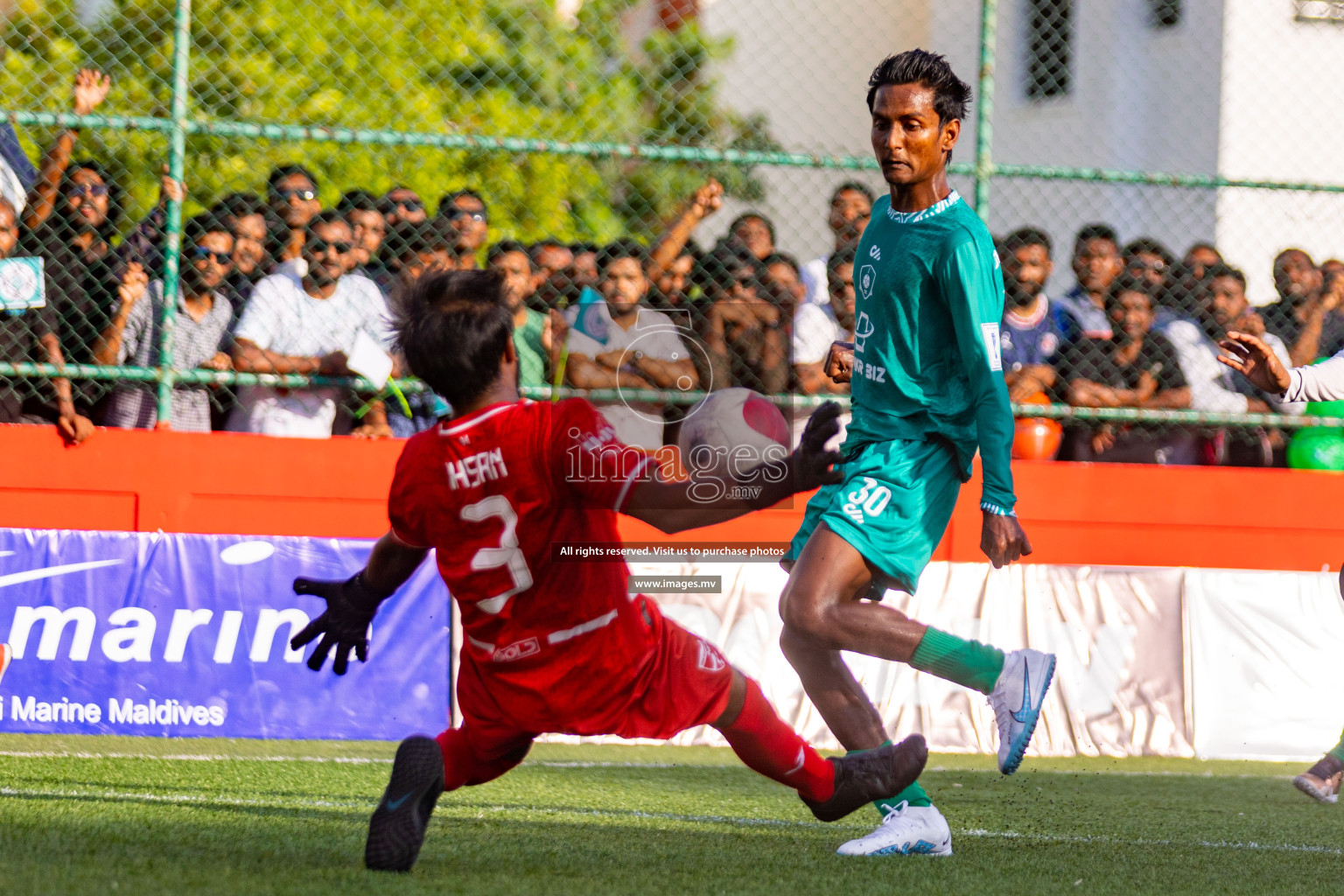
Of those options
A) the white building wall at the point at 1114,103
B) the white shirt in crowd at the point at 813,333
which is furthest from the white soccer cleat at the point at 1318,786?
the white building wall at the point at 1114,103

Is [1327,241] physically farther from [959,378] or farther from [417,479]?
[417,479]

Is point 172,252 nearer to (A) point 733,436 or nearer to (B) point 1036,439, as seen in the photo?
(A) point 733,436

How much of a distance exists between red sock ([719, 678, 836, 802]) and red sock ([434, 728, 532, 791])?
1.85ft

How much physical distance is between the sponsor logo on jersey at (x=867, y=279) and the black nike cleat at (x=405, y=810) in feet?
6.06

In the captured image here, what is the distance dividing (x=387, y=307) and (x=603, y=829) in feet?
11.0

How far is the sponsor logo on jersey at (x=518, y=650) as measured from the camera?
3.76 metres

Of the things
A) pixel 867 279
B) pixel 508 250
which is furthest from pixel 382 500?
pixel 867 279

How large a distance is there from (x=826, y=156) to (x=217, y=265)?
2992mm

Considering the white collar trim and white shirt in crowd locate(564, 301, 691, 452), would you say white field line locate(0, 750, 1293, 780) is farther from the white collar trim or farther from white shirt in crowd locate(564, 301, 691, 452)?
the white collar trim

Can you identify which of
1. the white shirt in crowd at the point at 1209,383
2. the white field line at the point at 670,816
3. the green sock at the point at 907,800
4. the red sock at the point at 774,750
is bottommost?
the white field line at the point at 670,816

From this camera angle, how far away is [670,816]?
5180mm

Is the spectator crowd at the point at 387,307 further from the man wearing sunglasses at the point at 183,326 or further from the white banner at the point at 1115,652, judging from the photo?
the white banner at the point at 1115,652

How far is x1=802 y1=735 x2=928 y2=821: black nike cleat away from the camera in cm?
417

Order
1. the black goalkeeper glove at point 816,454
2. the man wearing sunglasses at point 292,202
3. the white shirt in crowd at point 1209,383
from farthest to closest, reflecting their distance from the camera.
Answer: the white shirt in crowd at point 1209,383 < the man wearing sunglasses at point 292,202 < the black goalkeeper glove at point 816,454
